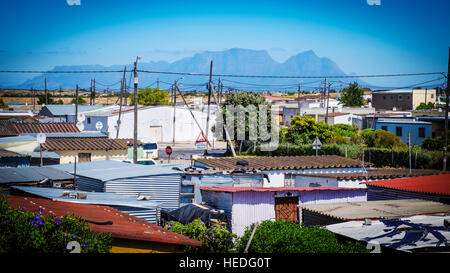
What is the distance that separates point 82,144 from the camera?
92.9ft

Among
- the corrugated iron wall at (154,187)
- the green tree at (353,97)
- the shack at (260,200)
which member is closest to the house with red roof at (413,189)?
the shack at (260,200)

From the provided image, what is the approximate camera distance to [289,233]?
36.9 feet

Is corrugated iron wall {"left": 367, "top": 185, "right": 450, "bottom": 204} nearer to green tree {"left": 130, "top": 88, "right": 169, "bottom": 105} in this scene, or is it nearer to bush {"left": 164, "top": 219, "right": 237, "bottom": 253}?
bush {"left": 164, "top": 219, "right": 237, "bottom": 253}

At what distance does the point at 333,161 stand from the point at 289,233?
15105 millimetres

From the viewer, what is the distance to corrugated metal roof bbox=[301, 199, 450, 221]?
1330 cm

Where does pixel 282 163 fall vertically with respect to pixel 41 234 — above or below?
above

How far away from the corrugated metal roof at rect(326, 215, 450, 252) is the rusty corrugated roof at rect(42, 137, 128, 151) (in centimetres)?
1919

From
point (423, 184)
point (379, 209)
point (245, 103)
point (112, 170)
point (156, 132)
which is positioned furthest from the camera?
point (156, 132)

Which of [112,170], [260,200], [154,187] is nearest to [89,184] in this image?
[112,170]

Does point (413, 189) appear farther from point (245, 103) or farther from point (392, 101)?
point (392, 101)

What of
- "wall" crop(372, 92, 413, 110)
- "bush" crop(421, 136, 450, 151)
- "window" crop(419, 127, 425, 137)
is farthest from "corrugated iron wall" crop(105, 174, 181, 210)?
"wall" crop(372, 92, 413, 110)

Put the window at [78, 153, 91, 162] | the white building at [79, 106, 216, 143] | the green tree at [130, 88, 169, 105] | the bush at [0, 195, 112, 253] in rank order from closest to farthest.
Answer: the bush at [0, 195, 112, 253], the window at [78, 153, 91, 162], the white building at [79, 106, 216, 143], the green tree at [130, 88, 169, 105]

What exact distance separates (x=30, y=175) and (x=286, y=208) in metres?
9.00
